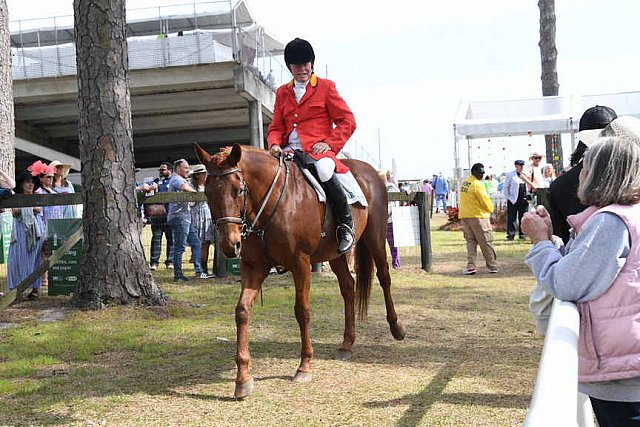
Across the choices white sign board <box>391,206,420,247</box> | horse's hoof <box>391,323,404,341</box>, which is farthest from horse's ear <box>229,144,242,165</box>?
white sign board <box>391,206,420,247</box>

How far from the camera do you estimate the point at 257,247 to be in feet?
19.3

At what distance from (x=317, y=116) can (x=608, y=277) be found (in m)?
4.76

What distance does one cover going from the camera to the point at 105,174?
8695 millimetres

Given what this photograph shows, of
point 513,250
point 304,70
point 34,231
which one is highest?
point 304,70

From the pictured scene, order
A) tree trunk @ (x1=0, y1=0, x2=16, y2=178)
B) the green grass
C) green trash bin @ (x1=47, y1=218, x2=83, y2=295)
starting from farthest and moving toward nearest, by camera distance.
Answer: green trash bin @ (x1=47, y1=218, x2=83, y2=295) → tree trunk @ (x1=0, y1=0, x2=16, y2=178) → the green grass

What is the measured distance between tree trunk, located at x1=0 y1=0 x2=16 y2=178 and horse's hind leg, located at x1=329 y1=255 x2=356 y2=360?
5470mm

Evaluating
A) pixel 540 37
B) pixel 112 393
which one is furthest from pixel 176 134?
pixel 112 393

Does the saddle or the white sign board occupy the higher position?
the saddle

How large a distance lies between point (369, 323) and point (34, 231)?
519 centimetres

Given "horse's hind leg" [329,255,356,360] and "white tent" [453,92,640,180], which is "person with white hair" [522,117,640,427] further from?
"white tent" [453,92,640,180]

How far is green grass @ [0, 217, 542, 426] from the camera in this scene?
4969 millimetres

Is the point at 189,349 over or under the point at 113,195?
under

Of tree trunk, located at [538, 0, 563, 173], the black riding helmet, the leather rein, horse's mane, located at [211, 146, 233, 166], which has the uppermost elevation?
tree trunk, located at [538, 0, 563, 173]

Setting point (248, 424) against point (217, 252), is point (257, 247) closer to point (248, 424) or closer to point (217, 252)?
point (248, 424)
